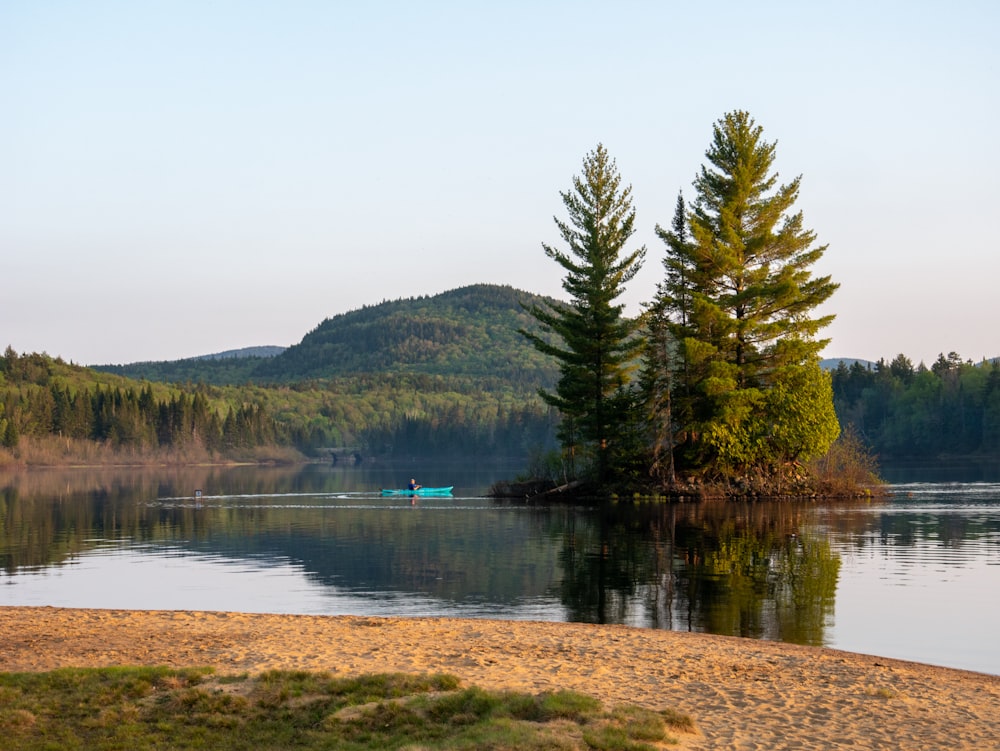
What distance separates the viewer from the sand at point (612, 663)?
43.7 ft

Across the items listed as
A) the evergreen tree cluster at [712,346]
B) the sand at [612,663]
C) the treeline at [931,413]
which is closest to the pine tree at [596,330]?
the evergreen tree cluster at [712,346]

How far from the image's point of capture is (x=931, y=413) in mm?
146625

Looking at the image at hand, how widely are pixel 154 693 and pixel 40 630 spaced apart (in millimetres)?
6976

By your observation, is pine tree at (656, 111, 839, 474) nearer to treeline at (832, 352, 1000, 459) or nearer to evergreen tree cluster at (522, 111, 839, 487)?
evergreen tree cluster at (522, 111, 839, 487)

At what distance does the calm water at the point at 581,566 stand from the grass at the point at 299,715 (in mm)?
9410

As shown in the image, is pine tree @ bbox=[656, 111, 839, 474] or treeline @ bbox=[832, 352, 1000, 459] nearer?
pine tree @ bbox=[656, 111, 839, 474]

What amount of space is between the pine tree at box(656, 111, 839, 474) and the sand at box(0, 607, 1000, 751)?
41796 mm

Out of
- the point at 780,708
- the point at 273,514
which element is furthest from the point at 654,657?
the point at 273,514

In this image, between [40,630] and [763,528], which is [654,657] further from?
[763,528]

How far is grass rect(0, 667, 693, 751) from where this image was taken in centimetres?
1235

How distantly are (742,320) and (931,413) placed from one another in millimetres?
97091

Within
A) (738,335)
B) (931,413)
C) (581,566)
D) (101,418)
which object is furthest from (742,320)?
(101,418)

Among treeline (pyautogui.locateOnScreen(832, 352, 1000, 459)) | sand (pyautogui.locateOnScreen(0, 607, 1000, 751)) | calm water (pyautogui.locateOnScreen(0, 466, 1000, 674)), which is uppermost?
treeline (pyautogui.locateOnScreen(832, 352, 1000, 459))

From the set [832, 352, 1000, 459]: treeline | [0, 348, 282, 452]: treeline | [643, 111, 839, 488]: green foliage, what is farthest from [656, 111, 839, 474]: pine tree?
[0, 348, 282, 452]: treeline
